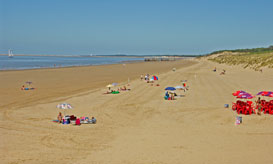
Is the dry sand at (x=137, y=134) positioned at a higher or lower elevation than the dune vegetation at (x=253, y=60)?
lower

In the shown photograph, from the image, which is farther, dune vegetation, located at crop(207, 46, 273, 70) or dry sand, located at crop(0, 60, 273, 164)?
dune vegetation, located at crop(207, 46, 273, 70)

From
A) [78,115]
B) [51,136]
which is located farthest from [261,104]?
[51,136]

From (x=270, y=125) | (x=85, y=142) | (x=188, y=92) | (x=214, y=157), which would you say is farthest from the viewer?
(x=188, y=92)

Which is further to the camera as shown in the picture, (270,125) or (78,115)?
(78,115)

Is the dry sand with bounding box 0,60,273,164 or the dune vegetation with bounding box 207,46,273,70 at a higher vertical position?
the dune vegetation with bounding box 207,46,273,70

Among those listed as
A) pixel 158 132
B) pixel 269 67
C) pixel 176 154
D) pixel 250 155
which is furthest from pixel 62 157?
pixel 269 67

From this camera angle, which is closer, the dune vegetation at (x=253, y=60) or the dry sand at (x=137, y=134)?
the dry sand at (x=137, y=134)

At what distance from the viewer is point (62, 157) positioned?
10.1 meters

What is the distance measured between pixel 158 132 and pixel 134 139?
1535 mm

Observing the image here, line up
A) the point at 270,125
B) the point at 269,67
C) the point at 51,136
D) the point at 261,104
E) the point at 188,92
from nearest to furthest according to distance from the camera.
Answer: the point at 51,136
the point at 270,125
the point at 261,104
the point at 188,92
the point at 269,67

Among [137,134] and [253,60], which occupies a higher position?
[253,60]

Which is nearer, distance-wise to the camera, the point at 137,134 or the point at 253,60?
the point at 137,134

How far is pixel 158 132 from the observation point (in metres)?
13.4

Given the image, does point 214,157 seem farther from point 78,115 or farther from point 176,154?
point 78,115
